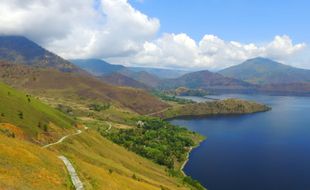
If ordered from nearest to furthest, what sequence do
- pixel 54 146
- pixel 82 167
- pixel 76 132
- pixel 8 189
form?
pixel 8 189
pixel 82 167
pixel 54 146
pixel 76 132

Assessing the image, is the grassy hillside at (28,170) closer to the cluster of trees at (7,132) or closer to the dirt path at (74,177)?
the dirt path at (74,177)

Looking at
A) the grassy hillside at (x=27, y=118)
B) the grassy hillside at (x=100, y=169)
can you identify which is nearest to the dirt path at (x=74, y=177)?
the grassy hillside at (x=100, y=169)

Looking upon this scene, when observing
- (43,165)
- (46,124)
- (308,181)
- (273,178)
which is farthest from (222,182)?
(43,165)

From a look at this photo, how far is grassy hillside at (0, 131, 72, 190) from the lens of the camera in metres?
53.1

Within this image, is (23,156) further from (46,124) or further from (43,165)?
(46,124)

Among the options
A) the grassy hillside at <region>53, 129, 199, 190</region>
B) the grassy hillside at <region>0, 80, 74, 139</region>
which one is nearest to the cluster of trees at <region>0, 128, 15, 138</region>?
the grassy hillside at <region>0, 80, 74, 139</region>

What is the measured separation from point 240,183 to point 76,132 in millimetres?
93252

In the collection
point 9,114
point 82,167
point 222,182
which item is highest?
point 9,114

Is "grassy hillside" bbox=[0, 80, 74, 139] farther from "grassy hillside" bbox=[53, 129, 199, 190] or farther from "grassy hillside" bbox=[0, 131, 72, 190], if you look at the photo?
"grassy hillside" bbox=[0, 131, 72, 190]

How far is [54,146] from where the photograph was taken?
10856cm

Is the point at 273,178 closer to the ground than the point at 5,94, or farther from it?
closer to the ground

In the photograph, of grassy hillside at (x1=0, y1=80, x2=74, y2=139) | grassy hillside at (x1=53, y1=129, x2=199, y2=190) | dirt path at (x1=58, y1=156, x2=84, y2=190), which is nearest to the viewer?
dirt path at (x1=58, y1=156, x2=84, y2=190)

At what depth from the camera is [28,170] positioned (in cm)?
5988

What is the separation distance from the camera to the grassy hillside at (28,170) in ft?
174
